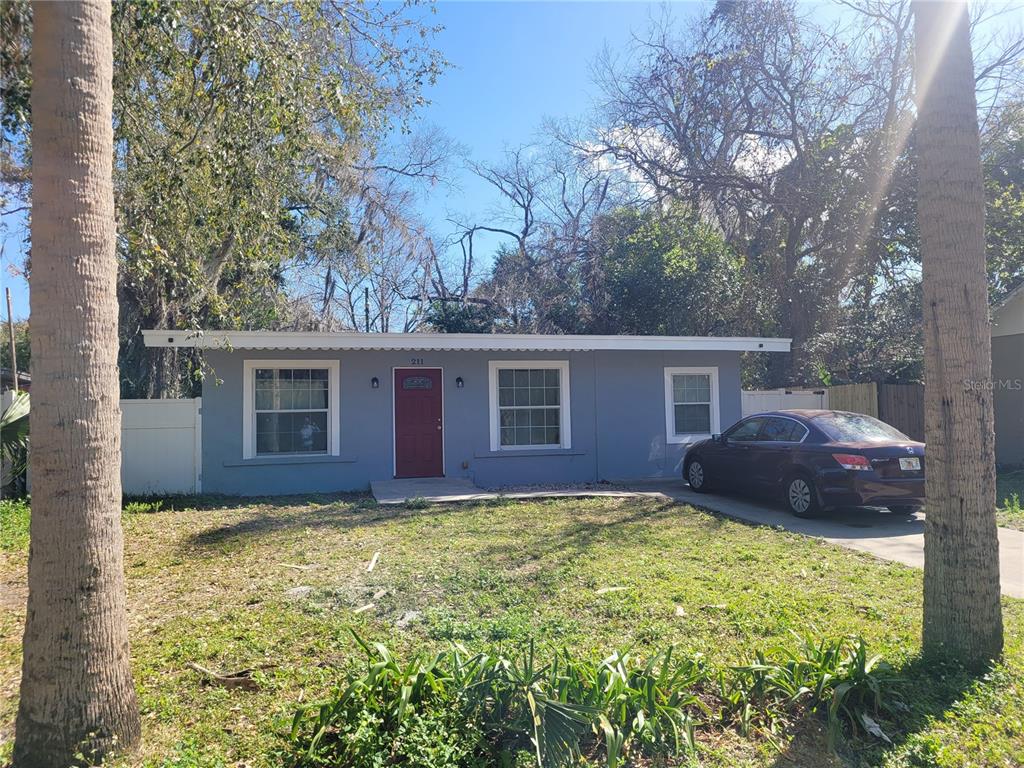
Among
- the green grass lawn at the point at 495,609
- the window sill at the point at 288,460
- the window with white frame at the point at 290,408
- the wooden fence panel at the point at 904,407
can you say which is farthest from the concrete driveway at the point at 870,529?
the window with white frame at the point at 290,408

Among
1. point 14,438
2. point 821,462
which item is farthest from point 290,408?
point 821,462

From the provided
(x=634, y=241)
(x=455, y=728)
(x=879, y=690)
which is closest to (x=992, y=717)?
(x=879, y=690)

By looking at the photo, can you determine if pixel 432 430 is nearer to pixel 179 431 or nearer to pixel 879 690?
pixel 179 431

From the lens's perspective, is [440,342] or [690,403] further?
[690,403]

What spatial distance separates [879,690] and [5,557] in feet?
26.2

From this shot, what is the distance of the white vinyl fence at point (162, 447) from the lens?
11180 mm

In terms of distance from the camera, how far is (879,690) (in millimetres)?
3592

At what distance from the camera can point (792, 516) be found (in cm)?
954

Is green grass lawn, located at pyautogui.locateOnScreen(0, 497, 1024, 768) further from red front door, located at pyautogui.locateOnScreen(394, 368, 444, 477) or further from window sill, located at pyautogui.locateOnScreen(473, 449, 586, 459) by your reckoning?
window sill, located at pyautogui.locateOnScreen(473, 449, 586, 459)

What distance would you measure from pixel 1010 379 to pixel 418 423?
516 inches

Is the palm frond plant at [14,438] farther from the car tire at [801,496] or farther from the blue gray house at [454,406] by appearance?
the car tire at [801,496]

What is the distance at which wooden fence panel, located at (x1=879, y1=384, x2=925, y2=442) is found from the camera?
573 inches

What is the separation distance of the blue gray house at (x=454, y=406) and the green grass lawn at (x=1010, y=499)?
4.51m

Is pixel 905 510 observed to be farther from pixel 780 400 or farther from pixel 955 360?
pixel 955 360
